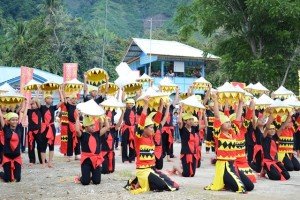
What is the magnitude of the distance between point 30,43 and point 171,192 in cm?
2939

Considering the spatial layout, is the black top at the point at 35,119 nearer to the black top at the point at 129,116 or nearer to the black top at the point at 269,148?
the black top at the point at 129,116

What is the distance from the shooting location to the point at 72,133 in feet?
41.4

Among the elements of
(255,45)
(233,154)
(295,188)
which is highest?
(255,45)

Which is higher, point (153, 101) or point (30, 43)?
point (30, 43)

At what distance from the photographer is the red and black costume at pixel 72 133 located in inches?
485

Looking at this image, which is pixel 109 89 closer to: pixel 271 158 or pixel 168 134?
pixel 168 134

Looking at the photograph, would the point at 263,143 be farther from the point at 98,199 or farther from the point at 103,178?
the point at 98,199

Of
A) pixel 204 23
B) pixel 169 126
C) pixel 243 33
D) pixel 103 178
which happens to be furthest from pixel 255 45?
pixel 103 178

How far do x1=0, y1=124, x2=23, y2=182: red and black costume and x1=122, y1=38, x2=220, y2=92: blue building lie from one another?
22875mm

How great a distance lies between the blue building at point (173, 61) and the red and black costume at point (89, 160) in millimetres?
23257

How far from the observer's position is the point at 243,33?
20094 mm

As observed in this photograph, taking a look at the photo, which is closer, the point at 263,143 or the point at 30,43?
the point at 263,143

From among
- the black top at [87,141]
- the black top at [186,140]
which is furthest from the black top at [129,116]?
the black top at [87,141]

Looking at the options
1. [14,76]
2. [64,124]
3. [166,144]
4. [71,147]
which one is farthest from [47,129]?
[14,76]
